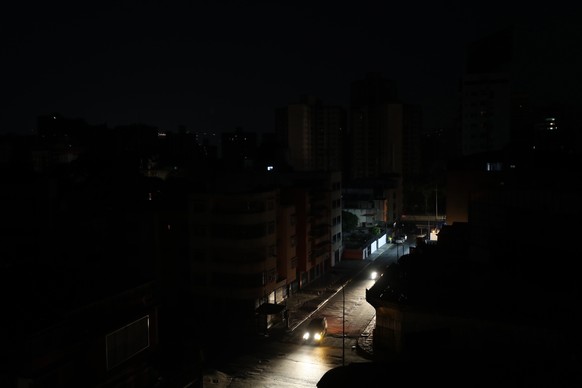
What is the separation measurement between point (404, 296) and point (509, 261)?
656cm

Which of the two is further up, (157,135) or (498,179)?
(157,135)

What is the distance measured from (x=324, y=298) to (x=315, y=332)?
352 inches

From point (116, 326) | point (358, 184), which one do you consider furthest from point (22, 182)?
point (358, 184)

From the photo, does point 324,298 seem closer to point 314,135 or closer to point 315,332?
point 315,332

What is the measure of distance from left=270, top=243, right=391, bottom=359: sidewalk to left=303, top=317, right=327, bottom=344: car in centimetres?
200

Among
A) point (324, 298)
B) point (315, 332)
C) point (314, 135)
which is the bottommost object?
point (324, 298)

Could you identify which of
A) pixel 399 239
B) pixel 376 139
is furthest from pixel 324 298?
pixel 376 139

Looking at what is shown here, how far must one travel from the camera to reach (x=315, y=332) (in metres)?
29.5

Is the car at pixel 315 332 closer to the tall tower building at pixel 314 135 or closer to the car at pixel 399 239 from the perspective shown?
the car at pixel 399 239

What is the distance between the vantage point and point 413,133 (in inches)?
4262

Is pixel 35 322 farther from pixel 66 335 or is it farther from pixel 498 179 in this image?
pixel 498 179

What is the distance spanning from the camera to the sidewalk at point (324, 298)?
28.8 meters

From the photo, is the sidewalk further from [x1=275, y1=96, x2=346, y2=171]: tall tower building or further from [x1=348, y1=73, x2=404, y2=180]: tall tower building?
[x1=275, y1=96, x2=346, y2=171]: tall tower building

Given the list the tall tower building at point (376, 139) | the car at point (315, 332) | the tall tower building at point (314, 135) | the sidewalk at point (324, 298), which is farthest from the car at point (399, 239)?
the tall tower building at point (314, 135)
